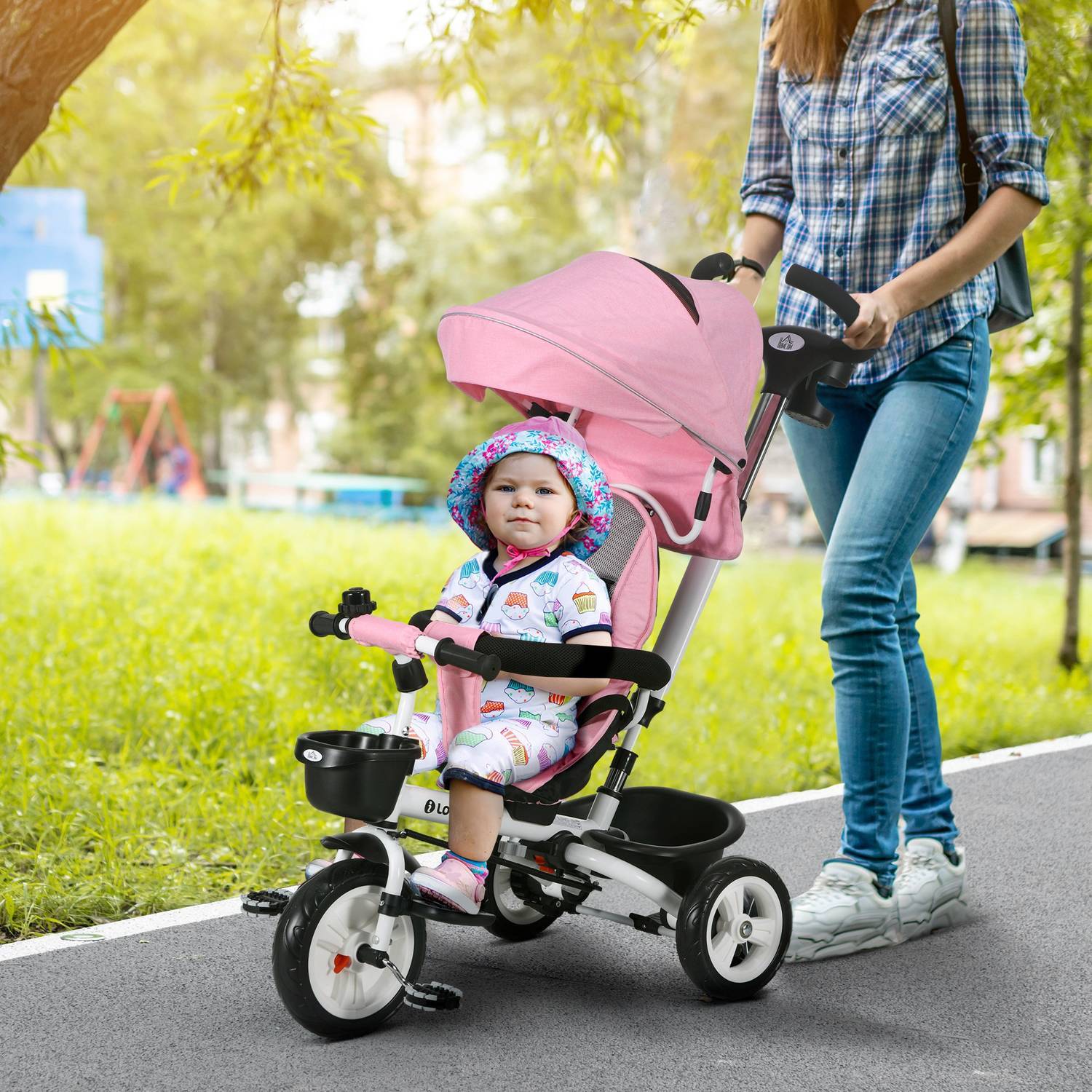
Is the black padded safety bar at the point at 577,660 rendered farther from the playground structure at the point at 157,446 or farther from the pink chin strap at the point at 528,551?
the playground structure at the point at 157,446

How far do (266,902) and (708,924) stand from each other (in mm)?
907

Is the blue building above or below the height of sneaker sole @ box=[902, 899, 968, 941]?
above

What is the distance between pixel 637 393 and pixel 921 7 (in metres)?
1.23

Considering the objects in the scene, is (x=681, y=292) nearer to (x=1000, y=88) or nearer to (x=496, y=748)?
(x=1000, y=88)

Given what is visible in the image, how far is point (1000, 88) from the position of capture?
126 inches

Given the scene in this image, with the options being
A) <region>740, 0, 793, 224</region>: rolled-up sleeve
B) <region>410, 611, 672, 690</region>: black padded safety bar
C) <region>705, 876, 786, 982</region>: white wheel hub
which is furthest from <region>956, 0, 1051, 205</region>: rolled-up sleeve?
<region>705, 876, 786, 982</region>: white wheel hub

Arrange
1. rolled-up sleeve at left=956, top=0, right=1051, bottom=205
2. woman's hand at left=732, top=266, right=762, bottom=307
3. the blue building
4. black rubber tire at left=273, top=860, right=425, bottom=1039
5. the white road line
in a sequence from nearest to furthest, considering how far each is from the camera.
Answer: black rubber tire at left=273, top=860, right=425, bottom=1039 < rolled-up sleeve at left=956, top=0, right=1051, bottom=205 < the white road line < woman's hand at left=732, top=266, right=762, bottom=307 < the blue building

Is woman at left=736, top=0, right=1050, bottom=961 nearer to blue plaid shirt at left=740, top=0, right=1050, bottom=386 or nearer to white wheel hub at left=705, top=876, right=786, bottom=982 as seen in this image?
blue plaid shirt at left=740, top=0, right=1050, bottom=386

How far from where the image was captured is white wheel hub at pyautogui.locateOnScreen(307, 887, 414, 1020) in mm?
2578

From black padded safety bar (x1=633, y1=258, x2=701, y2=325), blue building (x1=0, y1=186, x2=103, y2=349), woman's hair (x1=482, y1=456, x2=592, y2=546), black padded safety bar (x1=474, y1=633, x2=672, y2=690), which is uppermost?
blue building (x1=0, y1=186, x2=103, y2=349)

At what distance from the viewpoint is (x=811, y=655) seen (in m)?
8.13

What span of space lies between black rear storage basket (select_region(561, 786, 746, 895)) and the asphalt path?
0.28 m

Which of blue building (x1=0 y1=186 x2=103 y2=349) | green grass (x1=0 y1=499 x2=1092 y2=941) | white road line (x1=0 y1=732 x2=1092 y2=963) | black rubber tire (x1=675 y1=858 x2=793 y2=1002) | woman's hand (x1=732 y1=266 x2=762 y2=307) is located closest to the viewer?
black rubber tire (x1=675 y1=858 x2=793 y2=1002)

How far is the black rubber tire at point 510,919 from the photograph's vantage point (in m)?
3.21
